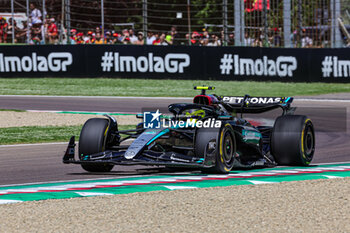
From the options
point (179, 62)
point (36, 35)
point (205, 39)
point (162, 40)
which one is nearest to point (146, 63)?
point (162, 40)

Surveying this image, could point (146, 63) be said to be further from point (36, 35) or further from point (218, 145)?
point (218, 145)

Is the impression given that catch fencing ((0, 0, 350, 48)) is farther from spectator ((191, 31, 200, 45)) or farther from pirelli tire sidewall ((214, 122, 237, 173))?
pirelli tire sidewall ((214, 122, 237, 173))

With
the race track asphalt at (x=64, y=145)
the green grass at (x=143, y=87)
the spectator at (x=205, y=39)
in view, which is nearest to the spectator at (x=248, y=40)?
the spectator at (x=205, y=39)

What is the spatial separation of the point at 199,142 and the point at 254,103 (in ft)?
7.52

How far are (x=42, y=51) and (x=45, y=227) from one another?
1908cm

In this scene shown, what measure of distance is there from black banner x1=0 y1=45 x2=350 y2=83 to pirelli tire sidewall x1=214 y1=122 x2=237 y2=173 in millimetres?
15421

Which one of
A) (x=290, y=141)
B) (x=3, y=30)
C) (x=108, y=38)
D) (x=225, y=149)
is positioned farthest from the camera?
(x=3, y=30)

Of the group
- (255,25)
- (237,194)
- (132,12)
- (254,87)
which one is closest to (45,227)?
(237,194)

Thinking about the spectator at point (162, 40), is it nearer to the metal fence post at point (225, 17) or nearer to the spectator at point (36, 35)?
the metal fence post at point (225, 17)

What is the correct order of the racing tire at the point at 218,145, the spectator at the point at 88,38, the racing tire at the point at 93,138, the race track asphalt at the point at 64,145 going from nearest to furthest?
1. the racing tire at the point at 218,145
2. the racing tire at the point at 93,138
3. the race track asphalt at the point at 64,145
4. the spectator at the point at 88,38

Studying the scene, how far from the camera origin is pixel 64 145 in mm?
12125

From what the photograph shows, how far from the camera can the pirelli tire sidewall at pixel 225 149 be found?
8.27m

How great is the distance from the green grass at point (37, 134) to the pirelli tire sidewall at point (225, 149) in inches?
197

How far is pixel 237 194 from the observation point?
23.7ft
